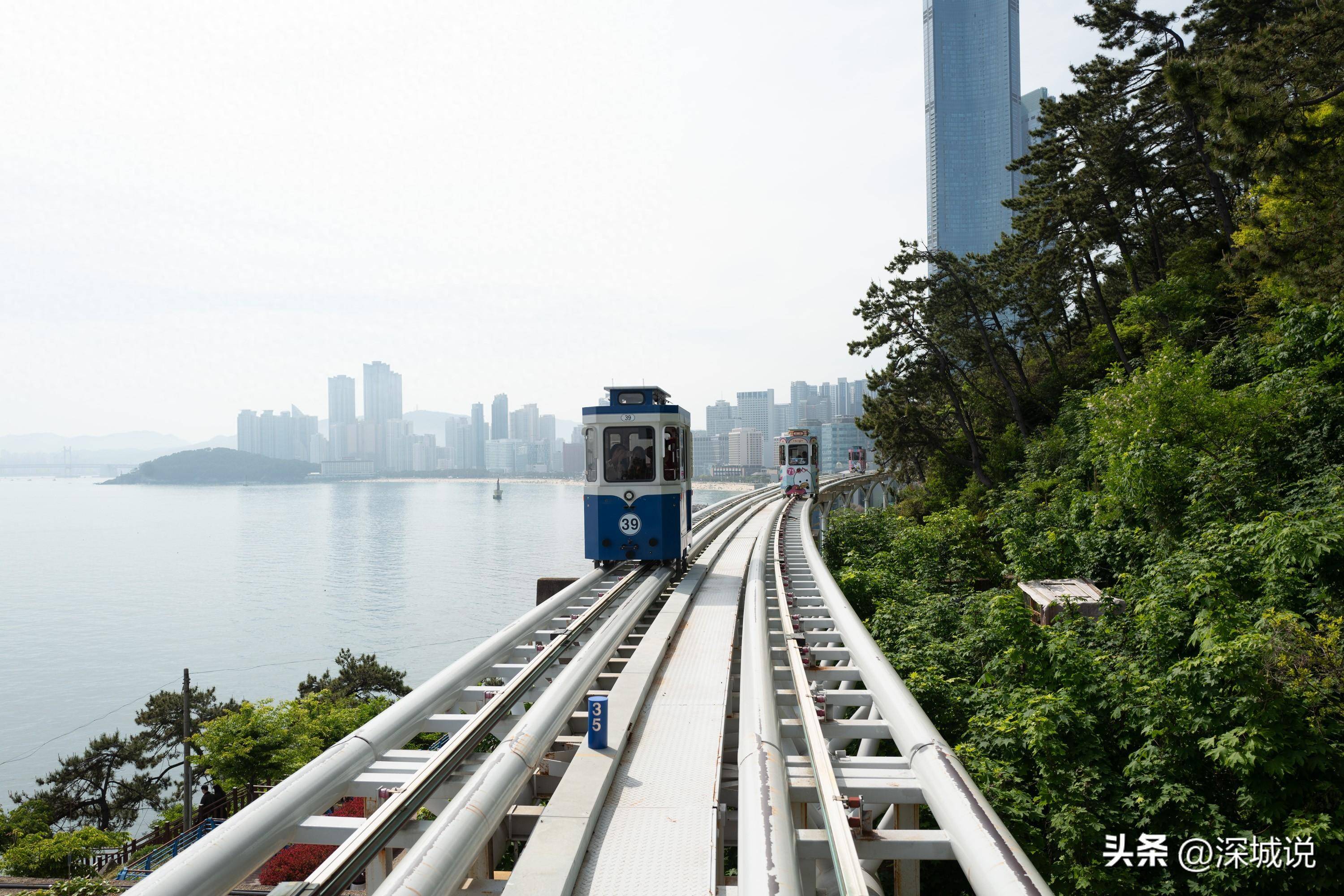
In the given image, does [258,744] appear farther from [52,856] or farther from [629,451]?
[629,451]

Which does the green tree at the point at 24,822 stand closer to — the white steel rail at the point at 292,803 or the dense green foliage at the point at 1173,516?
the dense green foliage at the point at 1173,516

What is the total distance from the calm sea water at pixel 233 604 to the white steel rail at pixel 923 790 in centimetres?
3390

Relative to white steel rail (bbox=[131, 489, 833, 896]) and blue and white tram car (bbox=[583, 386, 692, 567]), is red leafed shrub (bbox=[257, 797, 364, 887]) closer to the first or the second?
blue and white tram car (bbox=[583, 386, 692, 567])

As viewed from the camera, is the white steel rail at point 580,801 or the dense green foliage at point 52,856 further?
the dense green foliage at point 52,856

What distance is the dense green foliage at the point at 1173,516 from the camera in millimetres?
6145

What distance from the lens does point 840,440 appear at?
574 feet

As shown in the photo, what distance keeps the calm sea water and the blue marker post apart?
35.3 meters

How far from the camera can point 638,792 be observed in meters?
4.36

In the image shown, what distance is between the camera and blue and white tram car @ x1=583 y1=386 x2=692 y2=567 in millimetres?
11477

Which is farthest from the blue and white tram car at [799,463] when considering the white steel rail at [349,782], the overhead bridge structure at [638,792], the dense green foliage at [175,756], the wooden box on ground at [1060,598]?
the white steel rail at [349,782]

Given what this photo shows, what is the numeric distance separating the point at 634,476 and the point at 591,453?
746mm

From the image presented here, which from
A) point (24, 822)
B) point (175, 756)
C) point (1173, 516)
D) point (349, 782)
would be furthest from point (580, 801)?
point (175, 756)

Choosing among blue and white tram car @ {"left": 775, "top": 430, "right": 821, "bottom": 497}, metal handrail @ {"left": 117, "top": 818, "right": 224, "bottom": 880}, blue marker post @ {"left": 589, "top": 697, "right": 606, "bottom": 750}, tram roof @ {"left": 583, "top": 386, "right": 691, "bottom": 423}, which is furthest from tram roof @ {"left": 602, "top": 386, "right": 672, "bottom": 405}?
blue and white tram car @ {"left": 775, "top": 430, "right": 821, "bottom": 497}

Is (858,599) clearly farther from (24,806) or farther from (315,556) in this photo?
(315,556)
